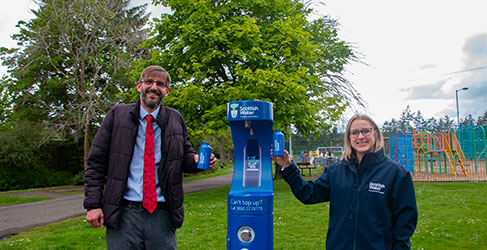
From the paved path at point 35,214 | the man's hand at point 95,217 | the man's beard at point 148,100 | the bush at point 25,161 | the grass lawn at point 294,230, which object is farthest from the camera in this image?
the bush at point 25,161

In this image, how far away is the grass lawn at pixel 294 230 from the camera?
17.5ft

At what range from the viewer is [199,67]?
11.2 meters

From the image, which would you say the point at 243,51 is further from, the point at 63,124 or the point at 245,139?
the point at 63,124

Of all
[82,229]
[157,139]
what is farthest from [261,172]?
[82,229]

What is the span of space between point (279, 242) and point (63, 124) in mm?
15797

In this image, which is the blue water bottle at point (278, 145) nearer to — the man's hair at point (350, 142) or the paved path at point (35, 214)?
the man's hair at point (350, 142)

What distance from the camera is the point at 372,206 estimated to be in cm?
233

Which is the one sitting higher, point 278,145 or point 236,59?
point 236,59

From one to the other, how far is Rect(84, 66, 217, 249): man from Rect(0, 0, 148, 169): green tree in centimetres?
1425

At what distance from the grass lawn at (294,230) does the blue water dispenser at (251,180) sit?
2.18 m

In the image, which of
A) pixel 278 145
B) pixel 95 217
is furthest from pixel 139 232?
pixel 278 145

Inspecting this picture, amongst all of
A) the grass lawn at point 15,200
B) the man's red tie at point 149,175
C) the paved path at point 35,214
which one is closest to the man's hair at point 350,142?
the man's red tie at point 149,175

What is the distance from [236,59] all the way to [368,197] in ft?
31.4

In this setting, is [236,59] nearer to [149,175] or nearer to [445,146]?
[149,175]
